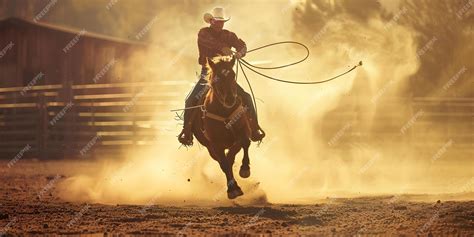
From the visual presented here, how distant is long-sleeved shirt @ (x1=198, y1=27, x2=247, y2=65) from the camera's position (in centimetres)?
1004

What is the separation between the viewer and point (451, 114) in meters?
19.8

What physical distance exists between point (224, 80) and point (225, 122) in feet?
2.44

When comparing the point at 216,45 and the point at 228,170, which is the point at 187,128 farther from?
the point at 216,45

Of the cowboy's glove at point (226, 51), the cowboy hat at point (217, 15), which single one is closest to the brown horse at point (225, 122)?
the cowboy's glove at point (226, 51)

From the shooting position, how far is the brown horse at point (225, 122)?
9.20 m

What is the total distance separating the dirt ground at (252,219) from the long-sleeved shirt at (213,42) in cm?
213

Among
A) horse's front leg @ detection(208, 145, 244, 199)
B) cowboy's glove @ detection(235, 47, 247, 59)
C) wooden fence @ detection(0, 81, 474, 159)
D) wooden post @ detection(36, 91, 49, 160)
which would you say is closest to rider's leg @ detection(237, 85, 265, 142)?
cowboy's glove @ detection(235, 47, 247, 59)

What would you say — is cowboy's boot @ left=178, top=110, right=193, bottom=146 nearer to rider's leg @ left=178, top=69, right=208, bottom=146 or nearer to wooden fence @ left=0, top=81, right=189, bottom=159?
rider's leg @ left=178, top=69, right=208, bottom=146

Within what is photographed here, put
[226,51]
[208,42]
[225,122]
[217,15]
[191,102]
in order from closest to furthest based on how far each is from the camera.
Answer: [225,122]
[226,51]
[208,42]
[217,15]
[191,102]

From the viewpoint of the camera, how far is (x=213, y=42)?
33.0ft

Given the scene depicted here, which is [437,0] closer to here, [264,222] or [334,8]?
[334,8]

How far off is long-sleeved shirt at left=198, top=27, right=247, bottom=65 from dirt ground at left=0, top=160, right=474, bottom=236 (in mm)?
2133

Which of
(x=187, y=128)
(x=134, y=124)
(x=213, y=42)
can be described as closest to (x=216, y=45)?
(x=213, y=42)

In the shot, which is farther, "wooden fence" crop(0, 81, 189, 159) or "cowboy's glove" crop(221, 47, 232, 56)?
"wooden fence" crop(0, 81, 189, 159)
